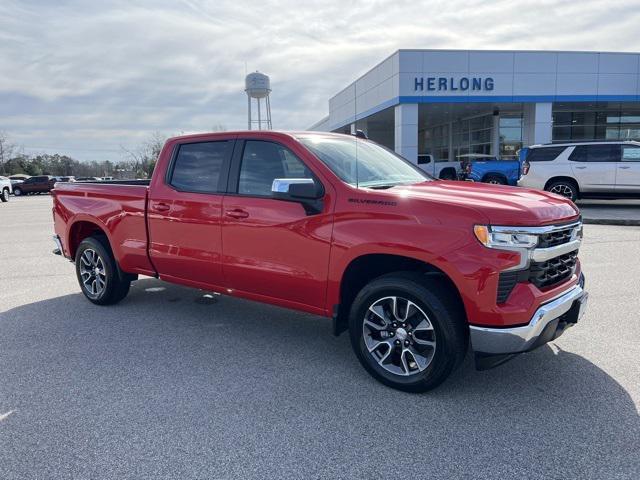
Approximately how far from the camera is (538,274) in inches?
129

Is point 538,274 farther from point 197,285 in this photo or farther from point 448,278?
point 197,285

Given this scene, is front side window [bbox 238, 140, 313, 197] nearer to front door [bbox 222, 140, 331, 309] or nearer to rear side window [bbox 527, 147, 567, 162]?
front door [bbox 222, 140, 331, 309]

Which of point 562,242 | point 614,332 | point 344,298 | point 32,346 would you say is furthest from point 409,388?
point 32,346

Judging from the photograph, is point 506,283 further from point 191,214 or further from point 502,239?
point 191,214

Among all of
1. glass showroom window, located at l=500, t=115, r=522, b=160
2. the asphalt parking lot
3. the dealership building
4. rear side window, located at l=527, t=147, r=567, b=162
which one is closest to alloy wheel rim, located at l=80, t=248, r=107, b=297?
the asphalt parking lot

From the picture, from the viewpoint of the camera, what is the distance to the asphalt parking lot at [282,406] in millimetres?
2760

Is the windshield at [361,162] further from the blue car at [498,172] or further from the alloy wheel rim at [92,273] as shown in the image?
the blue car at [498,172]

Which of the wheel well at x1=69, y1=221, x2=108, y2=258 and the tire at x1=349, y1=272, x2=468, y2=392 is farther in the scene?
the wheel well at x1=69, y1=221, x2=108, y2=258

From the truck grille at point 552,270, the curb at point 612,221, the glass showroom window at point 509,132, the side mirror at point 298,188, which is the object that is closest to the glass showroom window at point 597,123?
the glass showroom window at point 509,132

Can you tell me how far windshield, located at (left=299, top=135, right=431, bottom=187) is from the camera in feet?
13.3

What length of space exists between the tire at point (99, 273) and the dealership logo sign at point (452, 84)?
22541mm

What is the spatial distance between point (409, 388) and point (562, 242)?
152cm

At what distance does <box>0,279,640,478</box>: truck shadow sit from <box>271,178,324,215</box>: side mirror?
1.33 m

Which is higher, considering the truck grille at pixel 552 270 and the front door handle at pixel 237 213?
the front door handle at pixel 237 213
